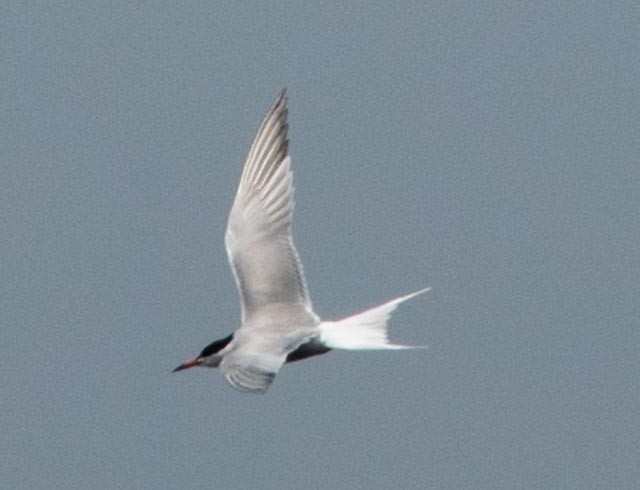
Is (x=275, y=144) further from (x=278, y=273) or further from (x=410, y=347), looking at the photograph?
(x=410, y=347)

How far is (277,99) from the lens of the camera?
16.9m

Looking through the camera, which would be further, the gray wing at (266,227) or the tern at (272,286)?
the gray wing at (266,227)

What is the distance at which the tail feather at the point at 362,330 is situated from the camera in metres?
15.4

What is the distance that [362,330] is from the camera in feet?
51.4

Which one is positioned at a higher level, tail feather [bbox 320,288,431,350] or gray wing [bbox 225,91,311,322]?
gray wing [bbox 225,91,311,322]

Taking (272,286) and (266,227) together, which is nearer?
(272,286)

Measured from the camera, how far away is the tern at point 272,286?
1533 centimetres

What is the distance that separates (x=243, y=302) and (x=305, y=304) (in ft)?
1.53

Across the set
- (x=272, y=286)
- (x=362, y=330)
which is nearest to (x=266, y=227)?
(x=272, y=286)

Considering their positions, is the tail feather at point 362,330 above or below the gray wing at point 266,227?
below

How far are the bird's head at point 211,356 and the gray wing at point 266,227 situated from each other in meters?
0.32

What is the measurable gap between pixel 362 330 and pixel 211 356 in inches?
42.1

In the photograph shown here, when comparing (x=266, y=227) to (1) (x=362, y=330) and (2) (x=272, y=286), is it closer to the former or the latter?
(2) (x=272, y=286)

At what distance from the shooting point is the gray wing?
53.9ft
